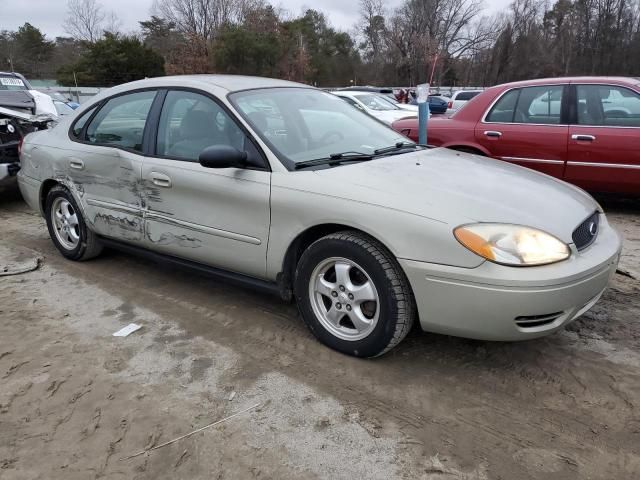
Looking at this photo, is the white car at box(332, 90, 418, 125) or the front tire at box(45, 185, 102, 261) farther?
the white car at box(332, 90, 418, 125)

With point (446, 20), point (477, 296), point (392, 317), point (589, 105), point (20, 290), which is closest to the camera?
point (477, 296)

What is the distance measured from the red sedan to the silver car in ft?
8.44

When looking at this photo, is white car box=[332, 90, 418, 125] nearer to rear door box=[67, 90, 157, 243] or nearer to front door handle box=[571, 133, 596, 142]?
front door handle box=[571, 133, 596, 142]

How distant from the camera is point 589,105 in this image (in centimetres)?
563

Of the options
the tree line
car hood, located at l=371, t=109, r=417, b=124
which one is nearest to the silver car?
car hood, located at l=371, t=109, r=417, b=124

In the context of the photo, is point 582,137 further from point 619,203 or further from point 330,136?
point 330,136

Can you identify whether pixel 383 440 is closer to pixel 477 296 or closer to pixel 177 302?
pixel 477 296

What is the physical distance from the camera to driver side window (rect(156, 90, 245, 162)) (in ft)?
10.9

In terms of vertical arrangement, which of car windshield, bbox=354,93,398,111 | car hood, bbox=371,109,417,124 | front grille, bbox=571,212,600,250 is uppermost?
car windshield, bbox=354,93,398,111

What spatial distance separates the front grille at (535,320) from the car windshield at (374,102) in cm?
974

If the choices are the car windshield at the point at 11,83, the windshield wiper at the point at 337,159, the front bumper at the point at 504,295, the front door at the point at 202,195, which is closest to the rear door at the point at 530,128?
the windshield wiper at the point at 337,159

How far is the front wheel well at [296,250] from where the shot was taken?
9.58ft

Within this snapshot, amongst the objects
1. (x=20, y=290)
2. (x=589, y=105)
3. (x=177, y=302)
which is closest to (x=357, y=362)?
(x=177, y=302)

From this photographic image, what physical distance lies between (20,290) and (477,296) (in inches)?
135
